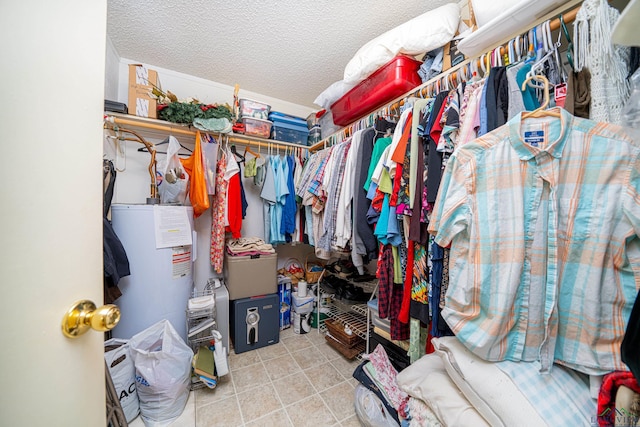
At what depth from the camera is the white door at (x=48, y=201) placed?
12.3 inches

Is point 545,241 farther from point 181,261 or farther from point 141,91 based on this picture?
point 141,91

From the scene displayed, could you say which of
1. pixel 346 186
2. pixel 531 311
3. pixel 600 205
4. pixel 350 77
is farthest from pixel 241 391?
pixel 350 77

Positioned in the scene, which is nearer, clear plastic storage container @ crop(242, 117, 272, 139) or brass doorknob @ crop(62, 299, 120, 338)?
brass doorknob @ crop(62, 299, 120, 338)

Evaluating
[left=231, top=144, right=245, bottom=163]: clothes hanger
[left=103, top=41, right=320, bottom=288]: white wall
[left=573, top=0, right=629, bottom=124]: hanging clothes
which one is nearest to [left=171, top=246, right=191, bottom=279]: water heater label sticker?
[left=103, top=41, right=320, bottom=288]: white wall

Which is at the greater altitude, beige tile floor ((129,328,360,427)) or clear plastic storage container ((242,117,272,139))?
clear plastic storage container ((242,117,272,139))

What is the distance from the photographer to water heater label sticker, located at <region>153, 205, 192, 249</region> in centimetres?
144

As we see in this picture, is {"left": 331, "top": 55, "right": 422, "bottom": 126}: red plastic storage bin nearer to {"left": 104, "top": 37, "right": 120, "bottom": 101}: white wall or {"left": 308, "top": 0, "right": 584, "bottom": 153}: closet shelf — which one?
{"left": 308, "top": 0, "right": 584, "bottom": 153}: closet shelf

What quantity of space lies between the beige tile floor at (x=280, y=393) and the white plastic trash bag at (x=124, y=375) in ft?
0.30

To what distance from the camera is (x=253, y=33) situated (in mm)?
1589

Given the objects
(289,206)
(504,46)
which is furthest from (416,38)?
(289,206)

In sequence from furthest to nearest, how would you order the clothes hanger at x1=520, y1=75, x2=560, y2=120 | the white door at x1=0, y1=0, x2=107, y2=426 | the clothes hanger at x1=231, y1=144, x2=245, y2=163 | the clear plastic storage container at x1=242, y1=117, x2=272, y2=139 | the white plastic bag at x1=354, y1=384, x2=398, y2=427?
the clothes hanger at x1=231, y1=144, x2=245, y2=163 < the clear plastic storage container at x1=242, y1=117, x2=272, y2=139 < the white plastic bag at x1=354, y1=384, x2=398, y2=427 < the clothes hanger at x1=520, y1=75, x2=560, y2=120 < the white door at x1=0, y1=0, x2=107, y2=426

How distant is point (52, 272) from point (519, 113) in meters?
1.28

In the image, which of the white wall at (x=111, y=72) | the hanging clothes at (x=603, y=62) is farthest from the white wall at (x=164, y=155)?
the hanging clothes at (x=603, y=62)

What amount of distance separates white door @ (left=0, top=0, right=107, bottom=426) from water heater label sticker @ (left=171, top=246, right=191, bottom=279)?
1.17 m
